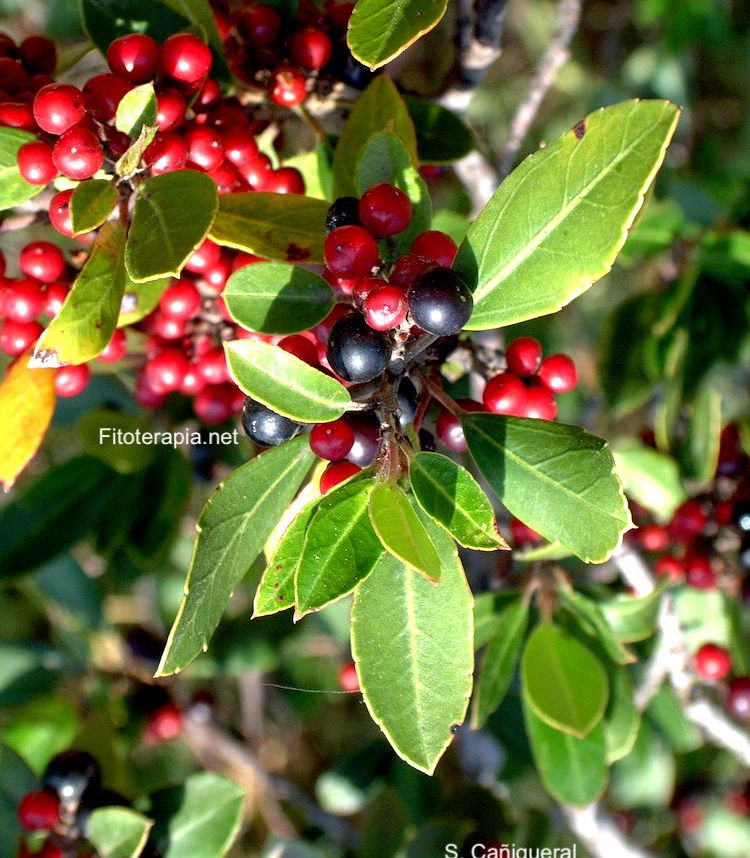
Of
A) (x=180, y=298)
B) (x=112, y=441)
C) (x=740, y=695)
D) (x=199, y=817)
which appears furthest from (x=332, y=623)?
(x=180, y=298)

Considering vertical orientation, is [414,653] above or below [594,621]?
above

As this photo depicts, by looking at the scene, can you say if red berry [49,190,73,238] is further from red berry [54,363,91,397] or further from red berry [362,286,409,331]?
red berry [362,286,409,331]

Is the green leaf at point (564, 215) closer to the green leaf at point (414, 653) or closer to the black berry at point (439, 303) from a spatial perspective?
the black berry at point (439, 303)

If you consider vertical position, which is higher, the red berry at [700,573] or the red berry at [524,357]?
the red berry at [524,357]

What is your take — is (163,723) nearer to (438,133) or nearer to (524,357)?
(524,357)

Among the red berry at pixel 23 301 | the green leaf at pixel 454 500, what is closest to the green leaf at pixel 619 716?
the green leaf at pixel 454 500
